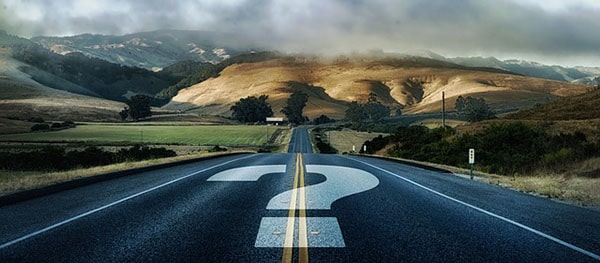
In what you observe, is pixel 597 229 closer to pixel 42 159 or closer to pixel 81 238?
pixel 81 238

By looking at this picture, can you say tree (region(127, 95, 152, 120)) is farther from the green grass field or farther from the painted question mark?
the painted question mark

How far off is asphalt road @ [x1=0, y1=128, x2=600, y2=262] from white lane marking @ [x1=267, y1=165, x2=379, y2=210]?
50mm

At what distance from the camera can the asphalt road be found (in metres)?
6.47

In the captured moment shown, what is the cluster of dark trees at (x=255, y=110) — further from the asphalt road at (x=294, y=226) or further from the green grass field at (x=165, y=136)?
the asphalt road at (x=294, y=226)

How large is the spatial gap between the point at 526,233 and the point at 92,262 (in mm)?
6547

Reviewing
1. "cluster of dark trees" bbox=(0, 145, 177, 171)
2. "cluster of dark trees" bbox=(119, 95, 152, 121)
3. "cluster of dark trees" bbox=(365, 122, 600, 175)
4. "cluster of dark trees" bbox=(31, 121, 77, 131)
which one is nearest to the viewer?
"cluster of dark trees" bbox=(365, 122, 600, 175)

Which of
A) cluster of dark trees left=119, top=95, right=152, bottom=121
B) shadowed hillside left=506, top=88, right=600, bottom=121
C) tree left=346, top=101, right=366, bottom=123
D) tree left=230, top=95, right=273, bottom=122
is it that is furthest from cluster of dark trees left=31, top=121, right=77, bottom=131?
tree left=346, top=101, right=366, bottom=123

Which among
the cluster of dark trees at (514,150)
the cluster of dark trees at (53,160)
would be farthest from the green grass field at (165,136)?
the cluster of dark trees at (514,150)

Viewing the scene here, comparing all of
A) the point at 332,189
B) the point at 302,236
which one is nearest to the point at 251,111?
the point at 332,189

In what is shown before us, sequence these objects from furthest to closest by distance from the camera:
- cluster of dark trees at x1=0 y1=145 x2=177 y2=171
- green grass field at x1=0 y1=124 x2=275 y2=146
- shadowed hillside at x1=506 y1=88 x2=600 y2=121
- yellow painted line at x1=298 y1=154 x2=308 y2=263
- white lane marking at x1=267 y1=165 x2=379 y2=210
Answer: green grass field at x1=0 y1=124 x2=275 y2=146 < shadowed hillside at x1=506 y1=88 x2=600 y2=121 < cluster of dark trees at x1=0 y1=145 x2=177 y2=171 < white lane marking at x1=267 y1=165 x2=379 y2=210 < yellow painted line at x1=298 y1=154 x2=308 y2=263

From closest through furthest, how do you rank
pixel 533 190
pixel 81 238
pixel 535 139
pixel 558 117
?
pixel 81 238
pixel 533 190
pixel 535 139
pixel 558 117

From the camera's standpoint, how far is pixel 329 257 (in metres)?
6.25

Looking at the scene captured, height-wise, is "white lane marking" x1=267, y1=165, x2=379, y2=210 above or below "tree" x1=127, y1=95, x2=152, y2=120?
below

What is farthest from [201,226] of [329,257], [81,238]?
[329,257]
